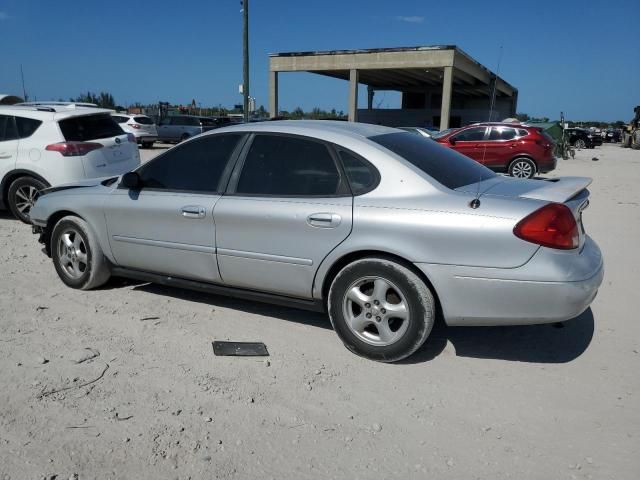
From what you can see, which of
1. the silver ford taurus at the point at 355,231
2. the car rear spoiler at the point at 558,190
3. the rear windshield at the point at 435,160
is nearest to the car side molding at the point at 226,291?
A: the silver ford taurus at the point at 355,231

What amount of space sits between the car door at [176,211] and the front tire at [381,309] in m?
1.08

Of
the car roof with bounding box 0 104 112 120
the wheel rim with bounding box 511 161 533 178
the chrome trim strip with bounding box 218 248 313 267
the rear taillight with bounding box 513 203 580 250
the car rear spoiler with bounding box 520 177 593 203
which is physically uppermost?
the car roof with bounding box 0 104 112 120

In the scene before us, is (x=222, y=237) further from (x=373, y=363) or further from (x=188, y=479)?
(x=188, y=479)

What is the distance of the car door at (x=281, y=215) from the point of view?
141 inches

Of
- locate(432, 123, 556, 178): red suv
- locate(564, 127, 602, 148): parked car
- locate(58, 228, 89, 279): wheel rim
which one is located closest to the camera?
locate(58, 228, 89, 279): wheel rim

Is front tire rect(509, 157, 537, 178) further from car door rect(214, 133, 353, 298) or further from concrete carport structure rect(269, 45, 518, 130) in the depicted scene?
car door rect(214, 133, 353, 298)

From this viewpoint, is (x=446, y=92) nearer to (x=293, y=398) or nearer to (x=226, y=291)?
(x=226, y=291)

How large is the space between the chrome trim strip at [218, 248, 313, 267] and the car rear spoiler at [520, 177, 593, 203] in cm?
148

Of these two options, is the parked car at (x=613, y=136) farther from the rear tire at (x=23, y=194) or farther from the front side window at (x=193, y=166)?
the front side window at (x=193, y=166)

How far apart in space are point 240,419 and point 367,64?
2939cm

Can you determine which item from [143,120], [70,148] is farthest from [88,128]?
[143,120]

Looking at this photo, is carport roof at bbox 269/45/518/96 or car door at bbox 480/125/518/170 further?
carport roof at bbox 269/45/518/96

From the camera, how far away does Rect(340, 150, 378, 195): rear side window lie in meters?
3.51

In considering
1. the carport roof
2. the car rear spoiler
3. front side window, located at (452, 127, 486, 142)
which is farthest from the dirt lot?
the carport roof
